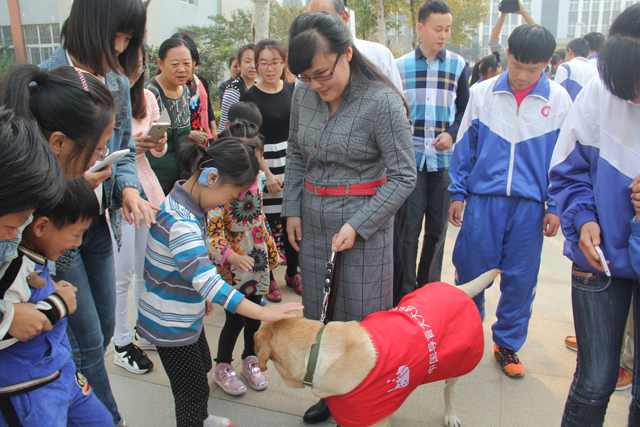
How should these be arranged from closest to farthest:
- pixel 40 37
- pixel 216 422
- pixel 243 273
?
1. pixel 216 422
2. pixel 243 273
3. pixel 40 37

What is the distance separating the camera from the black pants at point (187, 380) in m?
2.03

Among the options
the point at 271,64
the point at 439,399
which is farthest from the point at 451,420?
the point at 271,64

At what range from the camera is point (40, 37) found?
58.1 ft

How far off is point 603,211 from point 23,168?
6.92 feet

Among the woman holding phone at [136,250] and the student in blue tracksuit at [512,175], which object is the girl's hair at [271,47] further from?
the student in blue tracksuit at [512,175]

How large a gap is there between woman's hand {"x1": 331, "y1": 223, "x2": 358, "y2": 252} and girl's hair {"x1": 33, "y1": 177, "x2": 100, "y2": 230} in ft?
3.45

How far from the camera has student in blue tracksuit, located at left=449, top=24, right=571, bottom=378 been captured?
2.67 metres

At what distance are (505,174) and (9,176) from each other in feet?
8.43

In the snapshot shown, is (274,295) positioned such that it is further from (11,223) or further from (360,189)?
(11,223)

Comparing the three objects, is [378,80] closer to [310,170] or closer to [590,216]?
[310,170]

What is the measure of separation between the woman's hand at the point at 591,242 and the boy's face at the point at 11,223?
2.05 m

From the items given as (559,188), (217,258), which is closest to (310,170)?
(217,258)

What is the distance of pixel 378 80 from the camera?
2.12 m

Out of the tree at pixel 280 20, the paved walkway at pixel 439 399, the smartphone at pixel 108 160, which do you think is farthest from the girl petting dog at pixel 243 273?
the tree at pixel 280 20
